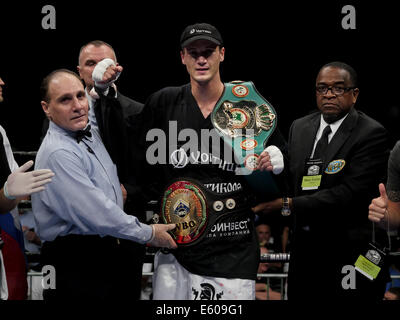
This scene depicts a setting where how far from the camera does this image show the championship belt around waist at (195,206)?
2611 mm

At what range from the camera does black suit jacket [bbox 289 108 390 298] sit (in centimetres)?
306

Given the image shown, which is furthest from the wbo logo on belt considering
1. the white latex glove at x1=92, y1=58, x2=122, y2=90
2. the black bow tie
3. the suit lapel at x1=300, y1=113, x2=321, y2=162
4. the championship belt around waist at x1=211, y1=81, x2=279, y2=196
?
the suit lapel at x1=300, y1=113, x2=321, y2=162

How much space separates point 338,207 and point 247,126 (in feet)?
2.72

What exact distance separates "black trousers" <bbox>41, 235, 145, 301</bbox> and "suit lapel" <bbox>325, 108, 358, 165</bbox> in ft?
4.52

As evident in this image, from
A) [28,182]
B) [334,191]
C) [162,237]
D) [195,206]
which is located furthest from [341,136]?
[28,182]

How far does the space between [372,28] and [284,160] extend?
260 centimetres

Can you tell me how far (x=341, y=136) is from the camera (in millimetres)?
3160

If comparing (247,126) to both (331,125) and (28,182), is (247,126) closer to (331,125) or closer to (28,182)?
(331,125)

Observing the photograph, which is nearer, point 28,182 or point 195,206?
point 28,182

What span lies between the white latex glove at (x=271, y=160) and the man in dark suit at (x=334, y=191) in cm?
53

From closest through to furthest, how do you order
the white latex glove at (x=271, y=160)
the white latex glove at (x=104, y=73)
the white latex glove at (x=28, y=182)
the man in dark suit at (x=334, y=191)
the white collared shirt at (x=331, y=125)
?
the white latex glove at (x=28, y=182)
the white latex glove at (x=271, y=160)
the white latex glove at (x=104, y=73)
the man in dark suit at (x=334, y=191)
the white collared shirt at (x=331, y=125)

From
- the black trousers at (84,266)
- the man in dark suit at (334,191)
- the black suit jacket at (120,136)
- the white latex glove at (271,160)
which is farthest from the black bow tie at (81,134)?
the man in dark suit at (334,191)

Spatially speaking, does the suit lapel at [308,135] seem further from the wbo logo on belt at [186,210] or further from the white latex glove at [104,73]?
the white latex glove at [104,73]

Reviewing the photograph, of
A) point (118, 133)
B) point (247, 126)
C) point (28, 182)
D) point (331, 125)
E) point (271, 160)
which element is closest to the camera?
point (28, 182)
